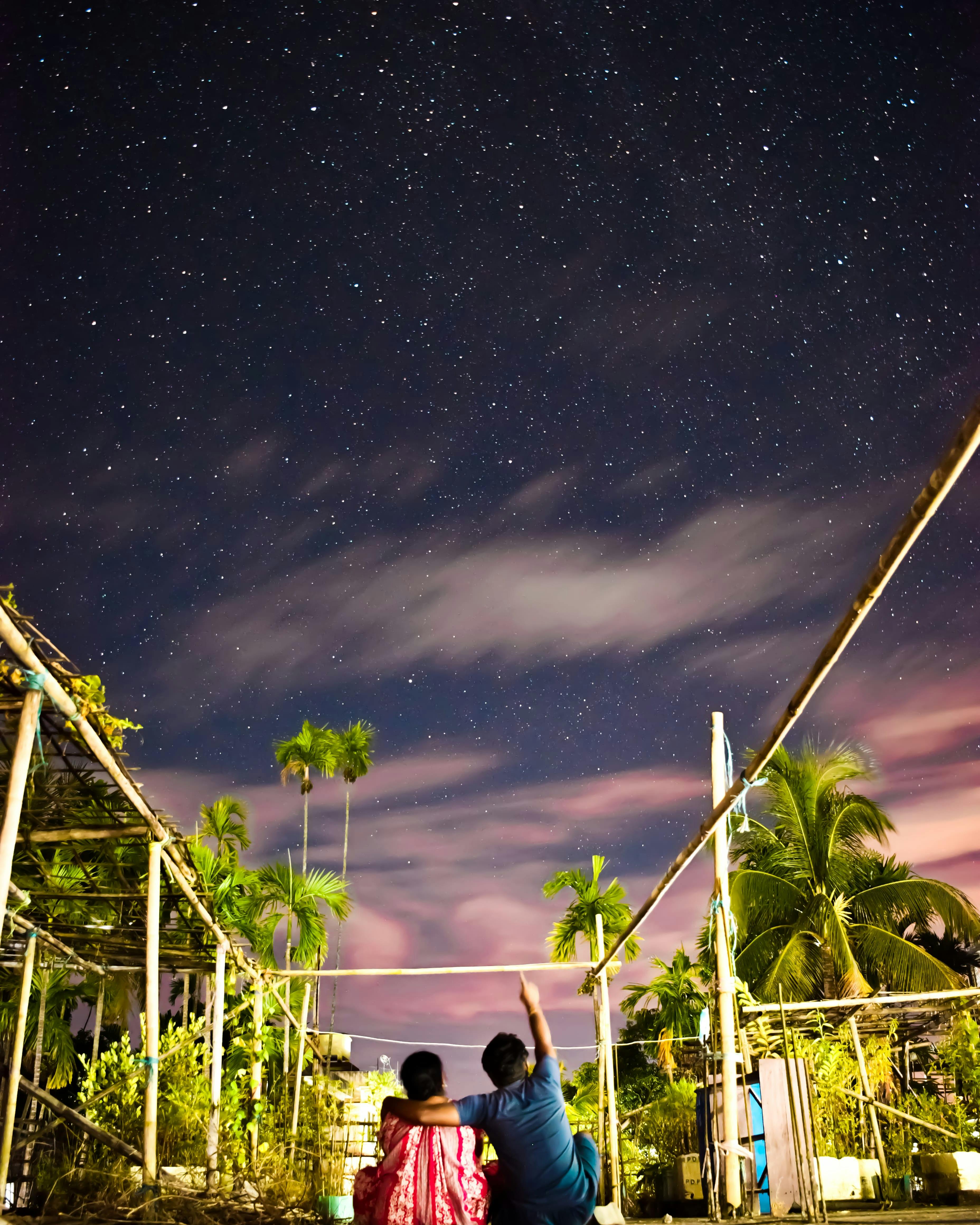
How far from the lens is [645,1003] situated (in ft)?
108

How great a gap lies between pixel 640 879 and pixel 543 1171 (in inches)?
1129

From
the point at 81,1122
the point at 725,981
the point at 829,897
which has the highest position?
the point at 829,897

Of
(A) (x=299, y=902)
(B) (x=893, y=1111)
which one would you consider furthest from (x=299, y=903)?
(B) (x=893, y=1111)

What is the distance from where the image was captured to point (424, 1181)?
4398 millimetres

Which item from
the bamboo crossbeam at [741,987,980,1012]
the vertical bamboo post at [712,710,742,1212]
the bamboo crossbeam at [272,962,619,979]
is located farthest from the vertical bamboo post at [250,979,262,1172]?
the vertical bamboo post at [712,710,742,1212]

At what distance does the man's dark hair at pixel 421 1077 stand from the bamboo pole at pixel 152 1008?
5.18m

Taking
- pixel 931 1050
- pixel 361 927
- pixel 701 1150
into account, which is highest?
pixel 361 927

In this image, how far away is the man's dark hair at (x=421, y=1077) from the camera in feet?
15.1

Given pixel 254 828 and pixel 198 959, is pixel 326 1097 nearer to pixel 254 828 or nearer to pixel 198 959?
pixel 198 959

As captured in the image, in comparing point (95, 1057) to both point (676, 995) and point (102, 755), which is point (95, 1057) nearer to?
point (102, 755)

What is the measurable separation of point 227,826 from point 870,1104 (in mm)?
16382

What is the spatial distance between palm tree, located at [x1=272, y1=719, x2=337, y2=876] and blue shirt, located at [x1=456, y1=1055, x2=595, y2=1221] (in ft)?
96.7

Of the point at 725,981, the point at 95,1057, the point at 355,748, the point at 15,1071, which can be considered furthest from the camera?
the point at 355,748

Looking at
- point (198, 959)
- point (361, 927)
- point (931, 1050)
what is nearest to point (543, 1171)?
point (198, 959)
